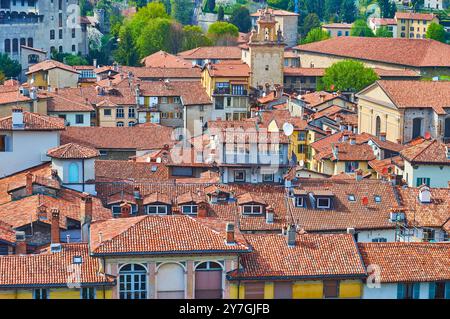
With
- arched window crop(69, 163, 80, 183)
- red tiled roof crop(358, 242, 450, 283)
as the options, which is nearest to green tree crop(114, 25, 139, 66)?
arched window crop(69, 163, 80, 183)

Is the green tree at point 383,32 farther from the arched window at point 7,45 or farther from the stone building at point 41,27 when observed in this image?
the arched window at point 7,45

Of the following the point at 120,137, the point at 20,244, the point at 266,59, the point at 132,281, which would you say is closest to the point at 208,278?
the point at 132,281

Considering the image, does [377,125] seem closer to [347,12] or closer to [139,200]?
[139,200]

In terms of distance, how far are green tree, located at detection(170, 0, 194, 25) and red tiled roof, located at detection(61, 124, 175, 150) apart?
71680 mm

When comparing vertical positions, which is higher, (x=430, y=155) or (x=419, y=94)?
(x=419, y=94)

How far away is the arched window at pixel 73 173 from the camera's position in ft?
99.4

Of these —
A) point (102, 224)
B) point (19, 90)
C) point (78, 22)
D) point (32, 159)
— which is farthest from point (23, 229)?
point (78, 22)

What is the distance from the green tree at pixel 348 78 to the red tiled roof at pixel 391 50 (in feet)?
30.1

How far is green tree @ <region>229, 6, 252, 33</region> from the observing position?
112m

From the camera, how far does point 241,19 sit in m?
112

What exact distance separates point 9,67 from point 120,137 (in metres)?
29.0

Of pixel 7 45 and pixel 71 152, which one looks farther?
pixel 7 45

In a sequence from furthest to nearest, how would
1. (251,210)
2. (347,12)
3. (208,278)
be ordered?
(347,12) < (251,210) < (208,278)

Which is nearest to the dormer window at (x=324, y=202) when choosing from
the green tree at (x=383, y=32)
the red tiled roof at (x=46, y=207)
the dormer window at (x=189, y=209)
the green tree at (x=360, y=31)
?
the dormer window at (x=189, y=209)
